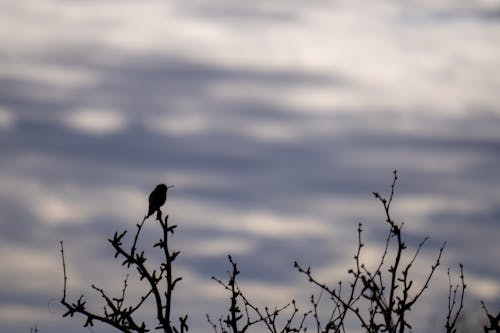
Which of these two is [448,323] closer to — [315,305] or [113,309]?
[315,305]

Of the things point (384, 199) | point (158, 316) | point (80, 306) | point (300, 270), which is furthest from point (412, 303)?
point (80, 306)

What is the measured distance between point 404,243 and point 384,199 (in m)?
0.78

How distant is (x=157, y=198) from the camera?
36.9ft

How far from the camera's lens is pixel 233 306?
995cm

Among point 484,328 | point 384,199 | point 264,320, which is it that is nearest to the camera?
point 484,328

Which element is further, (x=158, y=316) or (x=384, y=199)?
(x=384, y=199)

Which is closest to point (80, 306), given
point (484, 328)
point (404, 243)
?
point (404, 243)

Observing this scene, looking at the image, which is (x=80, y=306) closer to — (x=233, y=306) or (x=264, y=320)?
(x=233, y=306)

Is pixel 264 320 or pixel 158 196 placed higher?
pixel 158 196

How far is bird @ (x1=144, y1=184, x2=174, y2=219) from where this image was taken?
10.9 m

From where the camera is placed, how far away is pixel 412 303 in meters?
9.26

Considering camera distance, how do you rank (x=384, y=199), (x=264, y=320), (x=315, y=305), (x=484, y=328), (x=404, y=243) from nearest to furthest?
(x=484, y=328) < (x=404, y=243) < (x=384, y=199) < (x=264, y=320) < (x=315, y=305)

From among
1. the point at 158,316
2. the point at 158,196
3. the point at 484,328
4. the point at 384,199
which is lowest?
the point at 484,328

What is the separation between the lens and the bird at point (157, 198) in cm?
1091
